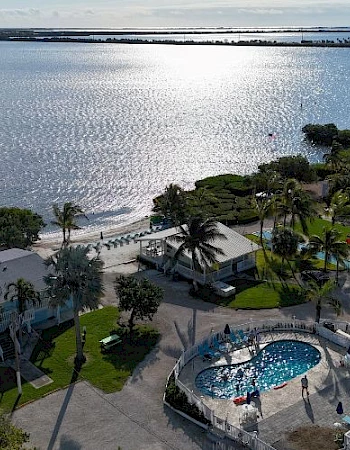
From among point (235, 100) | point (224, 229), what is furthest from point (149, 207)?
point (235, 100)

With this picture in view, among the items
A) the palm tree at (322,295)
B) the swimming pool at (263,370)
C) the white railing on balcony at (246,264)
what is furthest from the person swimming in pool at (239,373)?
the white railing on balcony at (246,264)

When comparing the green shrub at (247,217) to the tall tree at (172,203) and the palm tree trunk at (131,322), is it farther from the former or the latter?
the palm tree trunk at (131,322)

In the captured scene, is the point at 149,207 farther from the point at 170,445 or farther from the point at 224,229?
the point at 170,445

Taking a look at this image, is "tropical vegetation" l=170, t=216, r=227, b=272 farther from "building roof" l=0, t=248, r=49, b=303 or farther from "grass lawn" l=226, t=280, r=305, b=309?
"building roof" l=0, t=248, r=49, b=303

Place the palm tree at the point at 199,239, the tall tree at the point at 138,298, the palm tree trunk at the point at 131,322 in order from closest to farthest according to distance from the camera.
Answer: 1. the tall tree at the point at 138,298
2. the palm tree trunk at the point at 131,322
3. the palm tree at the point at 199,239

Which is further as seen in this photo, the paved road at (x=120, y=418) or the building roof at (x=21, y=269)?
the building roof at (x=21, y=269)
